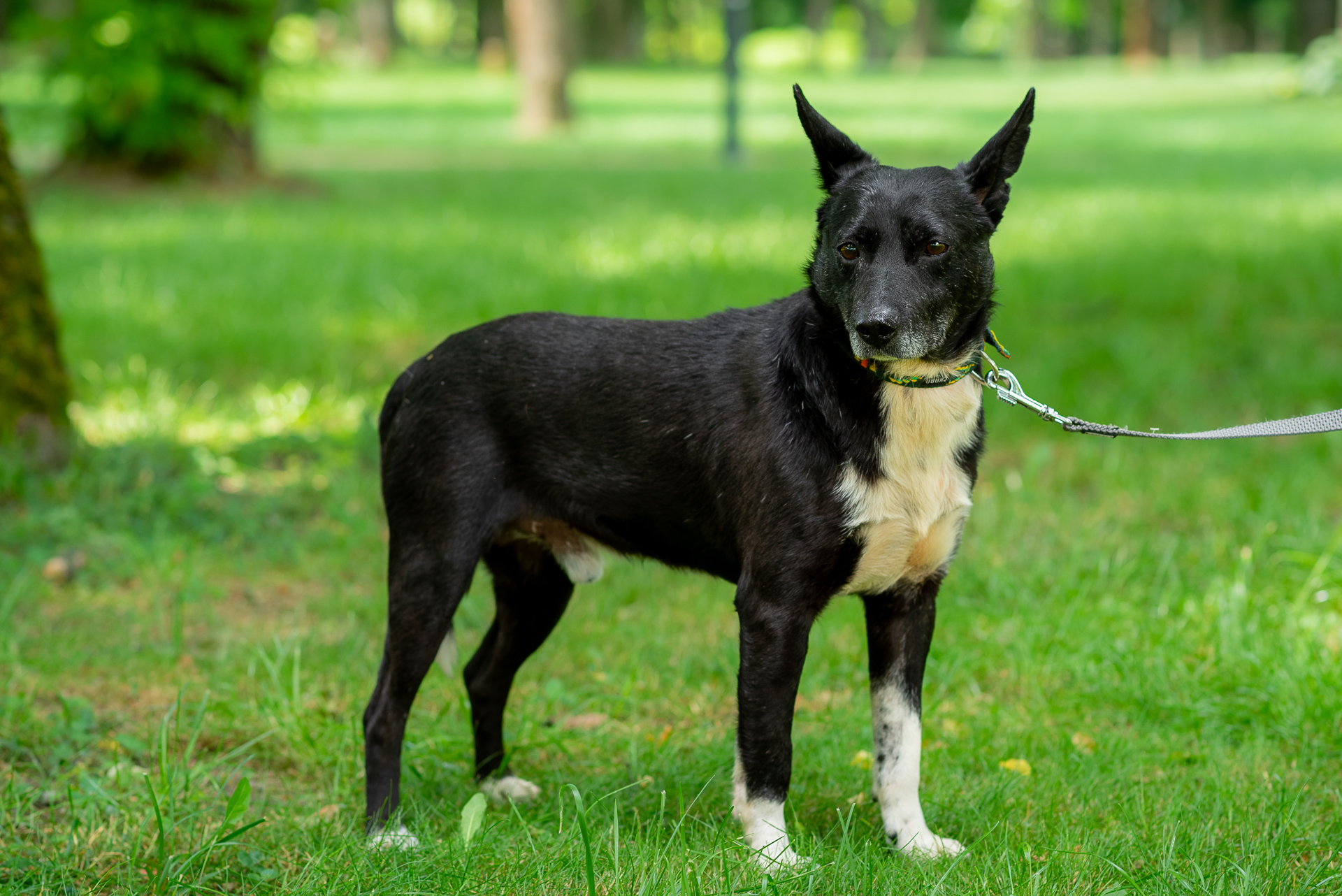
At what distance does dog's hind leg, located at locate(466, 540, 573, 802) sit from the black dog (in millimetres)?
27

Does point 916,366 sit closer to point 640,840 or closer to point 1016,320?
point 640,840

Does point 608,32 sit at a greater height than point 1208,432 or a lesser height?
greater

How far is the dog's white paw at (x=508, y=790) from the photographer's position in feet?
11.4

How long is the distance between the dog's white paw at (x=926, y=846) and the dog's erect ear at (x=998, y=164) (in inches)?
59.3

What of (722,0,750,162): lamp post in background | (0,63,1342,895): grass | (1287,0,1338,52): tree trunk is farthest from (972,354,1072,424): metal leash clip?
(1287,0,1338,52): tree trunk

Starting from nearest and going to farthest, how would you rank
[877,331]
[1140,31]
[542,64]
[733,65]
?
1. [877,331]
2. [733,65]
3. [542,64]
4. [1140,31]

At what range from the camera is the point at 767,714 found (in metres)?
2.95

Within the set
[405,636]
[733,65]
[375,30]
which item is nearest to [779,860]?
[405,636]

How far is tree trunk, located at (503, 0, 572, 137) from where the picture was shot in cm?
1986

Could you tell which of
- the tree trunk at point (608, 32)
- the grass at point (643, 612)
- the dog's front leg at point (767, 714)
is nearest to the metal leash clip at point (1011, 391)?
the dog's front leg at point (767, 714)

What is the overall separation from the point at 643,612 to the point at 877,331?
2275mm

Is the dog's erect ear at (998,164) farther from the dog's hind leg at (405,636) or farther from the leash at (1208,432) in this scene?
the dog's hind leg at (405,636)

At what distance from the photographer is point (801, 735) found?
12.4 feet

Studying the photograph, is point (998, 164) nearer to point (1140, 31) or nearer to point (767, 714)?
point (767, 714)
